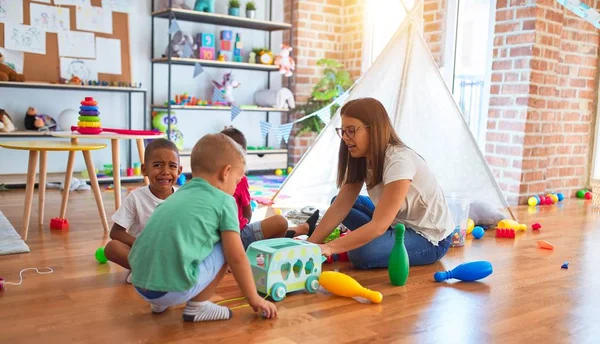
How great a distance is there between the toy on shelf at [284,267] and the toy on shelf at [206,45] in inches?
134

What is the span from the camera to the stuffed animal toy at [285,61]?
528 centimetres

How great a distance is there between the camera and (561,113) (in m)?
4.30

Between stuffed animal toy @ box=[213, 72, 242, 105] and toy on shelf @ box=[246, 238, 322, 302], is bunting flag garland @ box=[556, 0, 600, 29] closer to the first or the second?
toy on shelf @ box=[246, 238, 322, 302]

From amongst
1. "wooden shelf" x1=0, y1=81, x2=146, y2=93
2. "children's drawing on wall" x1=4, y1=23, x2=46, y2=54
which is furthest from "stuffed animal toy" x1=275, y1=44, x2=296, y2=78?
"children's drawing on wall" x1=4, y1=23, x2=46, y2=54

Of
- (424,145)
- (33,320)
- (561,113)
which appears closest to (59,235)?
(33,320)

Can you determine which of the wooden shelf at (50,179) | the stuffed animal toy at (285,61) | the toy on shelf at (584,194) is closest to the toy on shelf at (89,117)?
the wooden shelf at (50,179)

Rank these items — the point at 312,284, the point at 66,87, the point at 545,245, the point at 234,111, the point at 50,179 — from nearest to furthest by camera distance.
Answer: the point at 312,284, the point at 545,245, the point at 50,179, the point at 66,87, the point at 234,111

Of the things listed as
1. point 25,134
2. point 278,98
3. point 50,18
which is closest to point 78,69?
point 50,18

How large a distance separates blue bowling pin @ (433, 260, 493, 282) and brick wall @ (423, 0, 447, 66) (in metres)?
2.80

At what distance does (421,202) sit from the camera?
2211mm

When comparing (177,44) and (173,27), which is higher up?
(173,27)

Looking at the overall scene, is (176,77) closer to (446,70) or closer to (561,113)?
(446,70)

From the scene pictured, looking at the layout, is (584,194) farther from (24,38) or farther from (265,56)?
(24,38)

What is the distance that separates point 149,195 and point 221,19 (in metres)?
3.29
